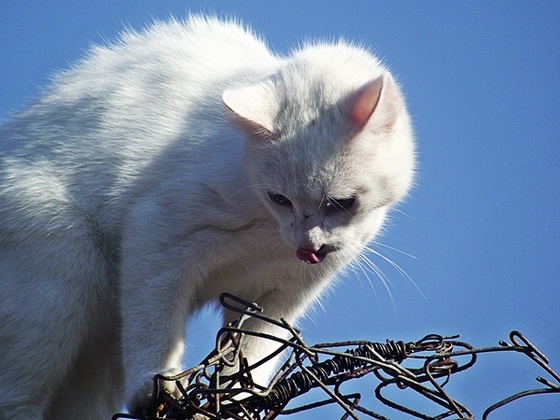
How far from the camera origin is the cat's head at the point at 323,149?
94.4 inches

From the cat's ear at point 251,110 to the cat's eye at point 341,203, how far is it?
0.28 m

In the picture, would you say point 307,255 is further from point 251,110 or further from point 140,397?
point 140,397

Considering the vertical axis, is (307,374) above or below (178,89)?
below

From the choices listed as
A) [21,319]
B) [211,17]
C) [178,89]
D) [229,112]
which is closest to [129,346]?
[21,319]

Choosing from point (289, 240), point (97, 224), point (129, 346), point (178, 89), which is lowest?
point (129, 346)

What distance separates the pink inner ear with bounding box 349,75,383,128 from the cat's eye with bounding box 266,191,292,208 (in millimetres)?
304

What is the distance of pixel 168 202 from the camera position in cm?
278

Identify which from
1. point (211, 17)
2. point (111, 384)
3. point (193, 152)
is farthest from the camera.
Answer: point (211, 17)

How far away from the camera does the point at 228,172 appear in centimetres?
272

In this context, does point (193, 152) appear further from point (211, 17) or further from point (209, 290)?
point (211, 17)

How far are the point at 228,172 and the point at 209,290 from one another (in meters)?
0.48

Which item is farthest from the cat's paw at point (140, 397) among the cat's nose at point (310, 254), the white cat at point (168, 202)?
the cat's nose at point (310, 254)

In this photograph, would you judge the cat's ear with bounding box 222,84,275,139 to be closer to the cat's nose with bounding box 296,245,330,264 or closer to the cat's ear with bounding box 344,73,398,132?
the cat's ear with bounding box 344,73,398,132

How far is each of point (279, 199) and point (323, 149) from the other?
0.70 feet
